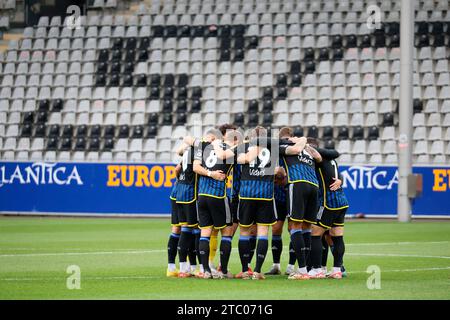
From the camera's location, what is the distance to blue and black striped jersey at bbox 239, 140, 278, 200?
46.3 feet

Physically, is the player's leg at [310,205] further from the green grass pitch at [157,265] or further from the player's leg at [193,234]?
the player's leg at [193,234]

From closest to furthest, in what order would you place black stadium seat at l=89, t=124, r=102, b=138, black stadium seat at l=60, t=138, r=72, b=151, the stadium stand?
the stadium stand
black stadium seat at l=60, t=138, r=72, b=151
black stadium seat at l=89, t=124, r=102, b=138

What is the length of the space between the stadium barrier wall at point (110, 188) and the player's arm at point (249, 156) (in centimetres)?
1565

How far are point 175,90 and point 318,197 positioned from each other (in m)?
20.9

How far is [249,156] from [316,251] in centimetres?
168

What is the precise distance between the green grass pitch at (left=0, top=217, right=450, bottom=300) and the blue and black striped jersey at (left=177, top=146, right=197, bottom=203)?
1.22 metres

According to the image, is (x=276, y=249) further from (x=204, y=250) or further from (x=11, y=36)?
(x=11, y=36)

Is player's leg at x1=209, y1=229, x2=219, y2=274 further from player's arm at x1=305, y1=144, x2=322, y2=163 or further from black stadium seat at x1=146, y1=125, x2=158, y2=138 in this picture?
black stadium seat at x1=146, y1=125, x2=158, y2=138

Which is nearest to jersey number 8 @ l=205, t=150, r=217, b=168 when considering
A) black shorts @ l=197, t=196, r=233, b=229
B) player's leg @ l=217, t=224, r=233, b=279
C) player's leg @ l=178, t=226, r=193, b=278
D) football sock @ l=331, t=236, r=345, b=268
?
black shorts @ l=197, t=196, r=233, b=229

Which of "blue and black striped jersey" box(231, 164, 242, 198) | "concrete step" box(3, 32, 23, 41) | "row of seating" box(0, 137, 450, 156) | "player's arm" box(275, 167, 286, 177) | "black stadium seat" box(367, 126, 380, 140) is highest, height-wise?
"concrete step" box(3, 32, 23, 41)

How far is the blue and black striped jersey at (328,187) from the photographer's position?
1443 cm

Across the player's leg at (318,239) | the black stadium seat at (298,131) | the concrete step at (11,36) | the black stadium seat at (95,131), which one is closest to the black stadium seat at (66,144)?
the black stadium seat at (95,131)

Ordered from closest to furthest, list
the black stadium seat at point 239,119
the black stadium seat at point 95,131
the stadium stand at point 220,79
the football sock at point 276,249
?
the football sock at point 276,249 < the stadium stand at point 220,79 < the black stadium seat at point 239,119 < the black stadium seat at point 95,131

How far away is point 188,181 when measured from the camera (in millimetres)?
14594
